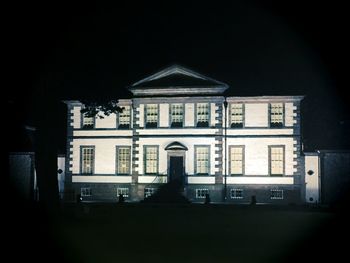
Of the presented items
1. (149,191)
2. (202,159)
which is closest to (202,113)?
(202,159)

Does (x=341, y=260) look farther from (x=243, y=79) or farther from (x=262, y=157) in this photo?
(x=243, y=79)

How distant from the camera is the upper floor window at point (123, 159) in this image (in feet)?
129

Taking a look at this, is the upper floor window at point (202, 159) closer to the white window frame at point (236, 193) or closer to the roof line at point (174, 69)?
the white window frame at point (236, 193)

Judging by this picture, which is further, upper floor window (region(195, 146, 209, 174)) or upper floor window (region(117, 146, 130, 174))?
upper floor window (region(117, 146, 130, 174))

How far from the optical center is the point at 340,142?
37.8 m

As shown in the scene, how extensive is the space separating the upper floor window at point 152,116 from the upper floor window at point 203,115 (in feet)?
10.3

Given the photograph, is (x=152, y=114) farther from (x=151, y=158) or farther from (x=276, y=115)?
(x=276, y=115)

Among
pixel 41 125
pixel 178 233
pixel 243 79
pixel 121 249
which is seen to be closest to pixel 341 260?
pixel 121 249

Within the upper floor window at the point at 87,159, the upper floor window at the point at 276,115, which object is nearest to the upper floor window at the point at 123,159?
the upper floor window at the point at 87,159

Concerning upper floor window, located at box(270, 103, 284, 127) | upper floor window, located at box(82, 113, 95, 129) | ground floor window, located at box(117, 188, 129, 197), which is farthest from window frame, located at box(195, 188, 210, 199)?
upper floor window, located at box(82, 113, 95, 129)

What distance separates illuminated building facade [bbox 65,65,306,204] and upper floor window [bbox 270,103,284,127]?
0.03 metres

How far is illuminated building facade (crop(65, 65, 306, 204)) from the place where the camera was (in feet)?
122

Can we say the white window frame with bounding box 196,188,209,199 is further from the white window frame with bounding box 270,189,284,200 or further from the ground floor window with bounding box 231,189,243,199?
the white window frame with bounding box 270,189,284,200

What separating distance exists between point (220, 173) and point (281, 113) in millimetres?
5989
